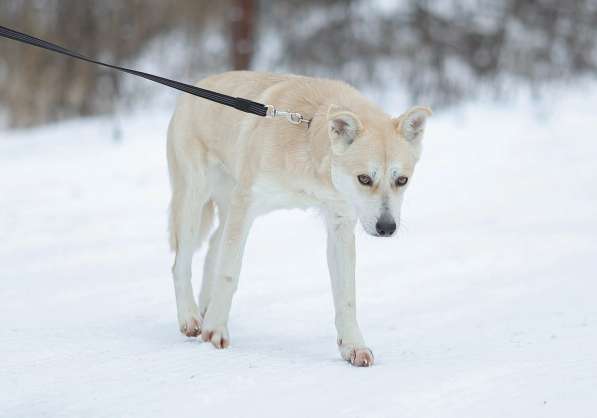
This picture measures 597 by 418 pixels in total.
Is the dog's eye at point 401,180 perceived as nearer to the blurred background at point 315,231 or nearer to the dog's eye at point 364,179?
the dog's eye at point 364,179

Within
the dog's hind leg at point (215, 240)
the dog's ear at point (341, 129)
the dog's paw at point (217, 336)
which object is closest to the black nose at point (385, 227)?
the dog's ear at point (341, 129)

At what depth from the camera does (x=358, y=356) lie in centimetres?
429

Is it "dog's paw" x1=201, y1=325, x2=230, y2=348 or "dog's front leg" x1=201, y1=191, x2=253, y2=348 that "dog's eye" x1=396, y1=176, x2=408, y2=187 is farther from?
"dog's paw" x1=201, y1=325, x2=230, y2=348

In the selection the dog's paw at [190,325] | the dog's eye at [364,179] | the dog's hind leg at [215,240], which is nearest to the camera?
the dog's eye at [364,179]

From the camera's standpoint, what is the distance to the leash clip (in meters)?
4.67

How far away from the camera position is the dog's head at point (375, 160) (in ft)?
13.6

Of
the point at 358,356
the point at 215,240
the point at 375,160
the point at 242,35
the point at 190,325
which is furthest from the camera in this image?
the point at 242,35

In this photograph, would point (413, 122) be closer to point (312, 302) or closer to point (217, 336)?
point (217, 336)

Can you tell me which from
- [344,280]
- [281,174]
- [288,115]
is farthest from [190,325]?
[288,115]

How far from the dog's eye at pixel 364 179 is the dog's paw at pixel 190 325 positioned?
1.56 m

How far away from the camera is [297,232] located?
8.35 meters

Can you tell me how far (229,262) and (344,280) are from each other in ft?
2.25

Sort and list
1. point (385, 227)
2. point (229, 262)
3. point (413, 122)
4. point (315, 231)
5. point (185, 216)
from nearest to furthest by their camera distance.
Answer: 1. point (385, 227)
2. point (413, 122)
3. point (229, 262)
4. point (185, 216)
5. point (315, 231)

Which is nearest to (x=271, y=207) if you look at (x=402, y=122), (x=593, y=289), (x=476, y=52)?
(x=402, y=122)
